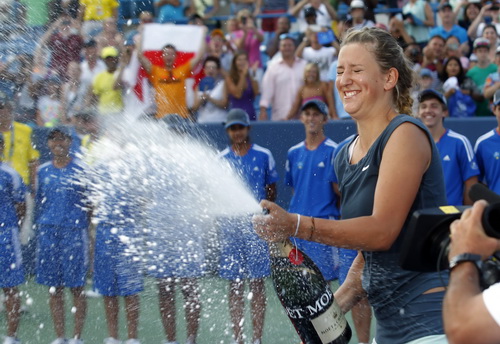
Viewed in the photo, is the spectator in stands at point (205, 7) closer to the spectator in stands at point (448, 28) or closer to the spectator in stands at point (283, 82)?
the spectator in stands at point (283, 82)

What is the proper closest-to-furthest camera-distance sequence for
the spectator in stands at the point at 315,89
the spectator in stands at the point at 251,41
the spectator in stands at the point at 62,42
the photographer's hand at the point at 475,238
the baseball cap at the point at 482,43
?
the photographer's hand at the point at 475,238 < the spectator in stands at the point at 315,89 < the spectator in stands at the point at 62,42 < the baseball cap at the point at 482,43 < the spectator in stands at the point at 251,41

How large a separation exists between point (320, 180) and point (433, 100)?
3.81 ft

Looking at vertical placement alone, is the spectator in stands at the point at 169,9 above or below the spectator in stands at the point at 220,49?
above

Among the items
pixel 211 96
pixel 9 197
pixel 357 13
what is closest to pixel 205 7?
pixel 357 13

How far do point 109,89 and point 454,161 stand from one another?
3.74 metres

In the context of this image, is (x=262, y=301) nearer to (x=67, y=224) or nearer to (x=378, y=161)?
(x=67, y=224)

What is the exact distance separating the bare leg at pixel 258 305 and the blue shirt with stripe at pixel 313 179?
29.5 inches

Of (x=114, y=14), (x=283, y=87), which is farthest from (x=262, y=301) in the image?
(x=114, y=14)

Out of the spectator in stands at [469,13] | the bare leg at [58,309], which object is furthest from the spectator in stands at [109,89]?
the spectator in stands at [469,13]

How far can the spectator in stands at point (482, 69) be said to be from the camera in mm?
9250

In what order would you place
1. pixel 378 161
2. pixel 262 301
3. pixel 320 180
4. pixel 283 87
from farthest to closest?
pixel 283 87 → pixel 320 180 → pixel 262 301 → pixel 378 161

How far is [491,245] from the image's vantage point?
2006 mm

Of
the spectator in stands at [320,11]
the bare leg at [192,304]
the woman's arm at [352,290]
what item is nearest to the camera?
the woman's arm at [352,290]

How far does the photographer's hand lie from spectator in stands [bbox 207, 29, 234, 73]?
27.0 feet
